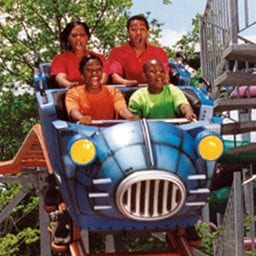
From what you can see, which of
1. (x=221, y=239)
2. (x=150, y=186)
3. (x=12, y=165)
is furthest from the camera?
(x=12, y=165)

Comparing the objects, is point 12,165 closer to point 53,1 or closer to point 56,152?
point 56,152

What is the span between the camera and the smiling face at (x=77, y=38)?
5984mm

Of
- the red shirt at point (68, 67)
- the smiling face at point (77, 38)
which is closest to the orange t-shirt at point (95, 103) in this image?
the red shirt at point (68, 67)

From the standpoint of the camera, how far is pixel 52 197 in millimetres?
5977

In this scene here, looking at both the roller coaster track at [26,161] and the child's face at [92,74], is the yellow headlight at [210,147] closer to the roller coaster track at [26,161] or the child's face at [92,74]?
the child's face at [92,74]

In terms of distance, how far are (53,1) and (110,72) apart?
31.6ft

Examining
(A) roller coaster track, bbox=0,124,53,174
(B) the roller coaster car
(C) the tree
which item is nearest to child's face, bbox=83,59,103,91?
(B) the roller coaster car

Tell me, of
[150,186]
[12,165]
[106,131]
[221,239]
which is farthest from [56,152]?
[12,165]

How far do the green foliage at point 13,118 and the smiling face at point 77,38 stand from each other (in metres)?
9.73

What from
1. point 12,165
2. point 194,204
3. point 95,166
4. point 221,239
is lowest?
point 221,239

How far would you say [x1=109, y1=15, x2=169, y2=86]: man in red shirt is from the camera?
6.10 m

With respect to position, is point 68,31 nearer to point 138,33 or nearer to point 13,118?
point 138,33

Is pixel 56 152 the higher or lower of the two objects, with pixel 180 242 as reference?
higher

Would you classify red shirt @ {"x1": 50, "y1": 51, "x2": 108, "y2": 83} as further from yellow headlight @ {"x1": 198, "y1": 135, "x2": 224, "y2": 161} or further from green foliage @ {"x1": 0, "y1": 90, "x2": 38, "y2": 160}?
green foliage @ {"x1": 0, "y1": 90, "x2": 38, "y2": 160}
